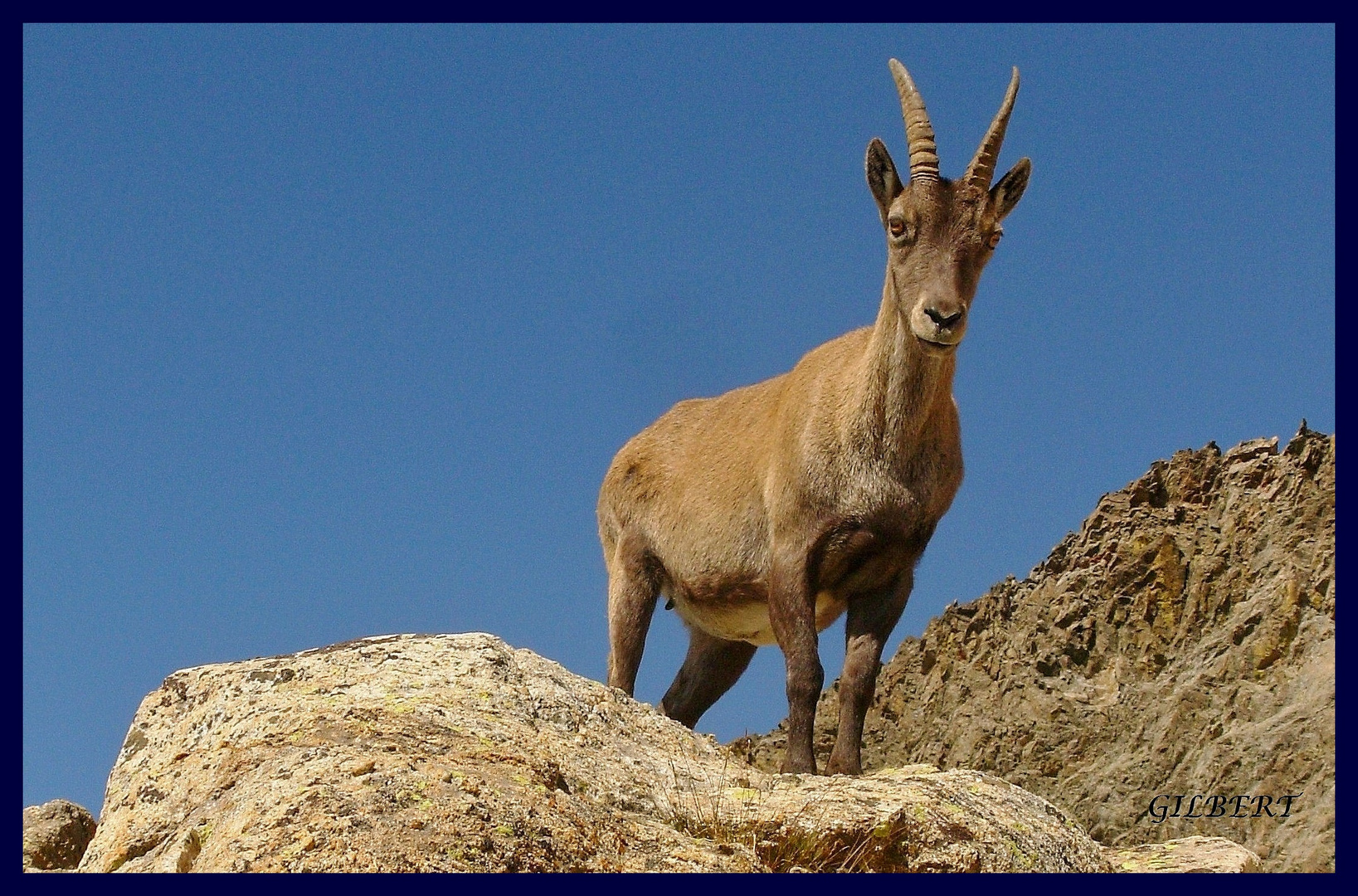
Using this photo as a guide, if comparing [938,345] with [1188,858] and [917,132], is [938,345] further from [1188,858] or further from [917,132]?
[1188,858]

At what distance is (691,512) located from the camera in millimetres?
12938

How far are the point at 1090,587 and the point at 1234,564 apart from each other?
5.75ft

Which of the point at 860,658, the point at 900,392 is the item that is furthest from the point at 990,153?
the point at 860,658

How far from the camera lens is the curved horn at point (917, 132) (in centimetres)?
1141

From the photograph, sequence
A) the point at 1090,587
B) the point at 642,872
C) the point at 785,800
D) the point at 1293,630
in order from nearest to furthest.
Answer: the point at 642,872 < the point at 785,800 < the point at 1293,630 < the point at 1090,587

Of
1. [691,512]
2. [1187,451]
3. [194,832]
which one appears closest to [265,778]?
[194,832]

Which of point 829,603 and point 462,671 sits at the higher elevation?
point 829,603

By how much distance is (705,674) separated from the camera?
13.8 metres

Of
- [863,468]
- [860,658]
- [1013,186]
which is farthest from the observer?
[1013,186]

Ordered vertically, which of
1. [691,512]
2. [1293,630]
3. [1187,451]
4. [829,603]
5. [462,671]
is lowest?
[462,671]

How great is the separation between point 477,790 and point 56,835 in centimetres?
380

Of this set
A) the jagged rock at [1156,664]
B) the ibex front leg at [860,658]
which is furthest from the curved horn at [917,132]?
the jagged rock at [1156,664]

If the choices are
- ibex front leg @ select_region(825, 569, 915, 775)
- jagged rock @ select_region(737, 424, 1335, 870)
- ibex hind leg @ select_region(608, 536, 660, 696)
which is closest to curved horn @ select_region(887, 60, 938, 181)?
ibex front leg @ select_region(825, 569, 915, 775)

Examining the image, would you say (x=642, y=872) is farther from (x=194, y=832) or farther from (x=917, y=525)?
(x=917, y=525)
